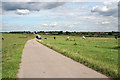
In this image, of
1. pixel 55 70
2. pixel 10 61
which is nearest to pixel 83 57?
pixel 55 70

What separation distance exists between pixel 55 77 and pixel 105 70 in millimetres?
2631

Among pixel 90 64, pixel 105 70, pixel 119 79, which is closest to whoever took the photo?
pixel 119 79

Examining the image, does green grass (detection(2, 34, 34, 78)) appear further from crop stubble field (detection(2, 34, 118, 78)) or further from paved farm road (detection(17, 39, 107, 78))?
paved farm road (detection(17, 39, 107, 78))

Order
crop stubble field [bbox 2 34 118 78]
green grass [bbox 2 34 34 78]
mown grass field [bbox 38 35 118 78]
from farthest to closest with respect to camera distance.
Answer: mown grass field [bbox 38 35 118 78], crop stubble field [bbox 2 34 118 78], green grass [bbox 2 34 34 78]

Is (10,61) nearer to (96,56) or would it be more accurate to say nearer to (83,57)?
(83,57)

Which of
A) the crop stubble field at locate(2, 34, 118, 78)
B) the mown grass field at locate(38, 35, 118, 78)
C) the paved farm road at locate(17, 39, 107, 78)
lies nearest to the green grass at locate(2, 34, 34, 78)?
the crop stubble field at locate(2, 34, 118, 78)

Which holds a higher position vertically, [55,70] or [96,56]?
[55,70]

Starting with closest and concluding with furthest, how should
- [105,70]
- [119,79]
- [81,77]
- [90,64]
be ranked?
[119,79] → [81,77] → [105,70] → [90,64]

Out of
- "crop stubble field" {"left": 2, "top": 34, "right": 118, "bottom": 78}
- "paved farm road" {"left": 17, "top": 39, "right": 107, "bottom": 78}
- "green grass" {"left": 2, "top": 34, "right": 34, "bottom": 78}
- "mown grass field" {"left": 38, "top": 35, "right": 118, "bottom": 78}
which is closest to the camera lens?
"paved farm road" {"left": 17, "top": 39, "right": 107, "bottom": 78}

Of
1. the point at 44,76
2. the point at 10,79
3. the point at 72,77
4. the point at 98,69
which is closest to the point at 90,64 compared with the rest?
the point at 98,69

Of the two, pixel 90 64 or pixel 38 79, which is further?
pixel 90 64

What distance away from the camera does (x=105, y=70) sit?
728cm

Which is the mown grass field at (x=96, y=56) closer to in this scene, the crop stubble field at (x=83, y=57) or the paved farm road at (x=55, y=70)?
the crop stubble field at (x=83, y=57)

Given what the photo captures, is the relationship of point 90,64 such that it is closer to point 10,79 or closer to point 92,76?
point 92,76
